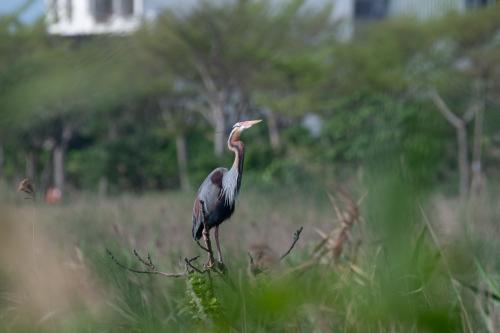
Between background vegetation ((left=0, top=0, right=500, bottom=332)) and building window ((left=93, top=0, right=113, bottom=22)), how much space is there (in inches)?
58.0

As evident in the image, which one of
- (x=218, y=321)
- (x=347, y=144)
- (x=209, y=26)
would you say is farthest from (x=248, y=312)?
(x=209, y=26)

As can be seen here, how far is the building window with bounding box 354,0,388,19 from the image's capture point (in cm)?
2908

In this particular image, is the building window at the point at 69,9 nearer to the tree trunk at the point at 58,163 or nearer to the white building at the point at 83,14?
the white building at the point at 83,14

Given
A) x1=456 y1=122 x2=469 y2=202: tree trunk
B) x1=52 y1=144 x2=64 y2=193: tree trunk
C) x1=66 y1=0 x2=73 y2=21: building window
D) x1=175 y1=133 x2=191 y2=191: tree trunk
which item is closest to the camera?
x1=456 y1=122 x2=469 y2=202: tree trunk

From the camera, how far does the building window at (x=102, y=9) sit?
2215 centimetres

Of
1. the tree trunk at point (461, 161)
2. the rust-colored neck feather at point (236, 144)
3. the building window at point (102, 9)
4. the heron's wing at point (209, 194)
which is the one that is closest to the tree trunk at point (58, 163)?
the building window at point (102, 9)

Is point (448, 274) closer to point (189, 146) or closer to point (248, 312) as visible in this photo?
point (248, 312)

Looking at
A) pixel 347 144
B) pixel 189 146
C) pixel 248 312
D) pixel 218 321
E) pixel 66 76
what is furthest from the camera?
pixel 189 146

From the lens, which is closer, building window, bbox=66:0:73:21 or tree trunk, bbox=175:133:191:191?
tree trunk, bbox=175:133:191:191

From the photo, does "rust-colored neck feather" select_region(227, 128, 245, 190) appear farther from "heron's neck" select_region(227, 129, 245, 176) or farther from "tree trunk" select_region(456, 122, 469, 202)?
"tree trunk" select_region(456, 122, 469, 202)

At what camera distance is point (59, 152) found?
20891 millimetres

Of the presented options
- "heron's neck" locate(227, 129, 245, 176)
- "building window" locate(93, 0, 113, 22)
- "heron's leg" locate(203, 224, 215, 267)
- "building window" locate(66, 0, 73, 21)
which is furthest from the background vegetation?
Answer: "building window" locate(66, 0, 73, 21)

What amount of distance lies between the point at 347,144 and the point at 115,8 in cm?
1109

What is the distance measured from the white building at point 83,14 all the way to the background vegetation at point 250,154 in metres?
0.57
